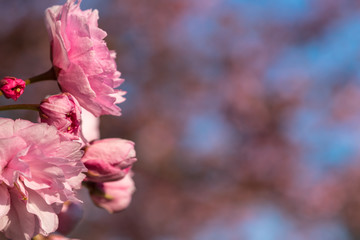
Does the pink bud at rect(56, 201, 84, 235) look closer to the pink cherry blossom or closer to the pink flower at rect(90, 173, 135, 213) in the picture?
the pink flower at rect(90, 173, 135, 213)

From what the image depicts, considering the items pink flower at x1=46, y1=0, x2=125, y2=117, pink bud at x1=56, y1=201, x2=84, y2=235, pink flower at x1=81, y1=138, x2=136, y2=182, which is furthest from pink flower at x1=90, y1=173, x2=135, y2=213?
pink flower at x1=46, y1=0, x2=125, y2=117

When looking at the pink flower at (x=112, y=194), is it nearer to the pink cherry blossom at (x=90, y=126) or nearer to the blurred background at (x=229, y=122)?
the pink cherry blossom at (x=90, y=126)

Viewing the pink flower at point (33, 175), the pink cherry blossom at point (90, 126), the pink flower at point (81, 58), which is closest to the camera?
the pink flower at point (33, 175)

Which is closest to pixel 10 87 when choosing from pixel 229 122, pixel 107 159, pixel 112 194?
pixel 107 159

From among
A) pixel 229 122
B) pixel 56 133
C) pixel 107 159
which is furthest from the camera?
pixel 229 122

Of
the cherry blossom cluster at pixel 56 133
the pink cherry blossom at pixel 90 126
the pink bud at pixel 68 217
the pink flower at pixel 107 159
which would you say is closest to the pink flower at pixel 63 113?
the cherry blossom cluster at pixel 56 133

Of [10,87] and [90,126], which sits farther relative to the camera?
[90,126]

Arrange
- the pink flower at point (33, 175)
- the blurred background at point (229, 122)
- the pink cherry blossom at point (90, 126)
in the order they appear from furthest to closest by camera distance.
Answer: the blurred background at point (229, 122), the pink cherry blossom at point (90, 126), the pink flower at point (33, 175)

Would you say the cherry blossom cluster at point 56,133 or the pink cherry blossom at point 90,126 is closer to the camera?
the cherry blossom cluster at point 56,133

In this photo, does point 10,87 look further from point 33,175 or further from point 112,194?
point 112,194
